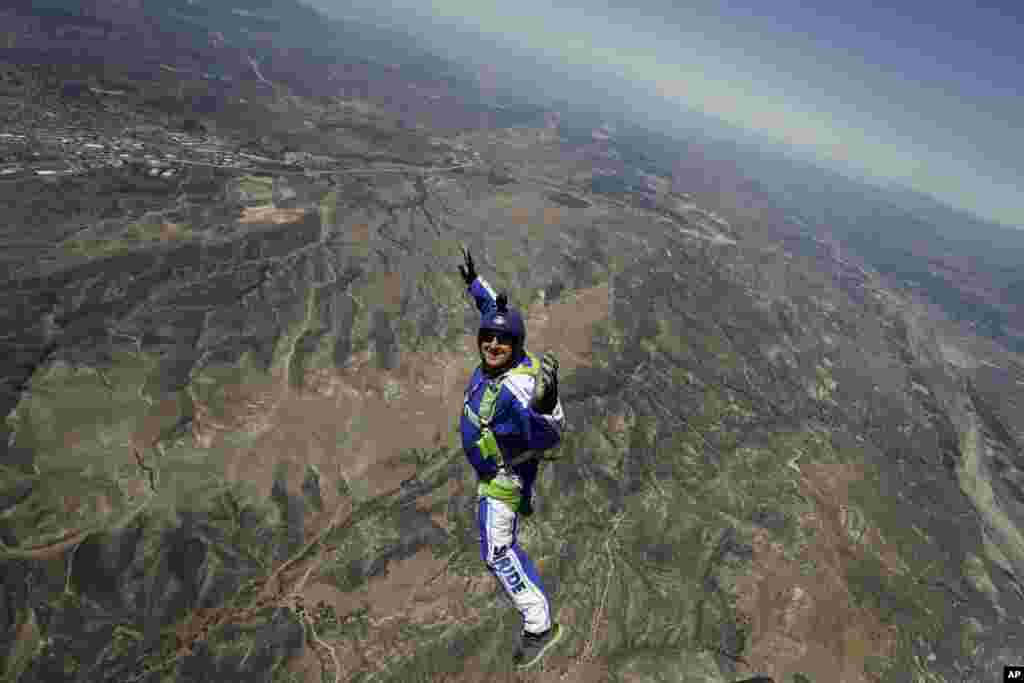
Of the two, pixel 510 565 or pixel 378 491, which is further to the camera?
pixel 378 491

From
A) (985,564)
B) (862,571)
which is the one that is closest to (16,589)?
(862,571)

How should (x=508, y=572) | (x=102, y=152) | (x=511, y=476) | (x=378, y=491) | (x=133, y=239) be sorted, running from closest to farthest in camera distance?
(x=511, y=476), (x=508, y=572), (x=378, y=491), (x=133, y=239), (x=102, y=152)

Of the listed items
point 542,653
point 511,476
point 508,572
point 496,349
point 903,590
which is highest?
point 496,349

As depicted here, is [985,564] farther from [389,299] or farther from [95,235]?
[95,235]

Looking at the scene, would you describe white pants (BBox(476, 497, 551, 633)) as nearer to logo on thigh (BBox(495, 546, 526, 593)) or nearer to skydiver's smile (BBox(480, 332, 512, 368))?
logo on thigh (BBox(495, 546, 526, 593))

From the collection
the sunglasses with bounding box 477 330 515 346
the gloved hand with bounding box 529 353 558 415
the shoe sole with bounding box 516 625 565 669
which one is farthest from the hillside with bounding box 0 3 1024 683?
the gloved hand with bounding box 529 353 558 415

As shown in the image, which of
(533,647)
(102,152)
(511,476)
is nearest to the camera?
(511,476)

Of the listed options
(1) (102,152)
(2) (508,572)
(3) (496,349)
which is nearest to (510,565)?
(2) (508,572)

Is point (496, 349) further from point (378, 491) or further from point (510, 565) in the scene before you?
point (378, 491)
